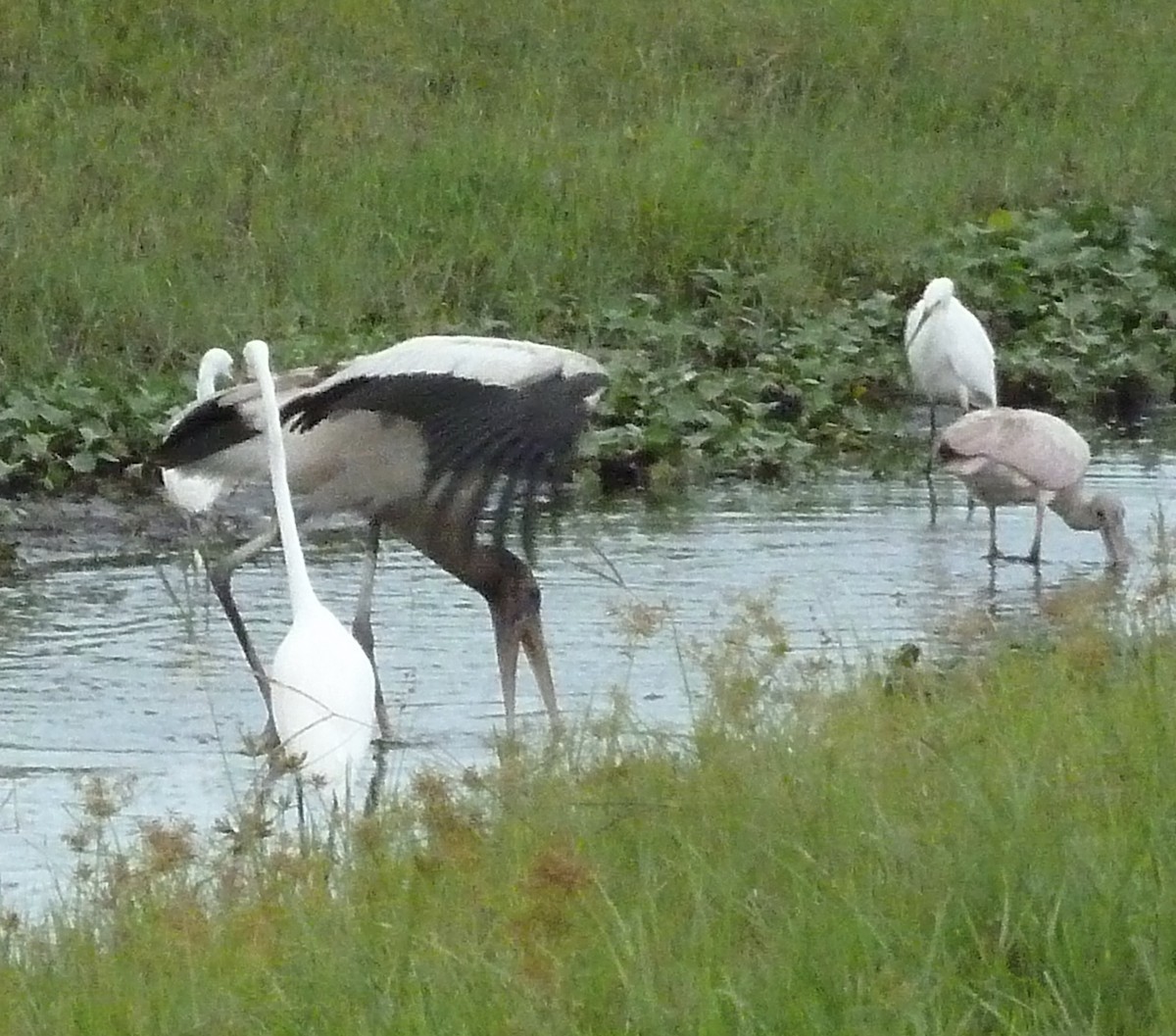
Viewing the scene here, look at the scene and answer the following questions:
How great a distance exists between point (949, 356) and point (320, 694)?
5.49 metres

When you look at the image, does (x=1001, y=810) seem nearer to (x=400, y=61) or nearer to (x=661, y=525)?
(x=661, y=525)

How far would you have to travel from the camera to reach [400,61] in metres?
13.5

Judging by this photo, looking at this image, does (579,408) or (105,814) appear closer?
(105,814)

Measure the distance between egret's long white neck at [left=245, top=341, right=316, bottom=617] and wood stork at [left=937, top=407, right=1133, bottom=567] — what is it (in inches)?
128

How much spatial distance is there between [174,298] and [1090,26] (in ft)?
25.8

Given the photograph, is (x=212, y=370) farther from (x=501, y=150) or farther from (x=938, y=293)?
(x=501, y=150)

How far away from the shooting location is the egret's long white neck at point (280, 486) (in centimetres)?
499

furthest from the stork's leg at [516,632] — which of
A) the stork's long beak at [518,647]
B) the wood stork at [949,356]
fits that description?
the wood stork at [949,356]

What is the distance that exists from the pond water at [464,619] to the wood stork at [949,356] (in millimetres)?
728

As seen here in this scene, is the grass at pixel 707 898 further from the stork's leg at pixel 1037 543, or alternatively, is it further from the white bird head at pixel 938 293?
the white bird head at pixel 938 293

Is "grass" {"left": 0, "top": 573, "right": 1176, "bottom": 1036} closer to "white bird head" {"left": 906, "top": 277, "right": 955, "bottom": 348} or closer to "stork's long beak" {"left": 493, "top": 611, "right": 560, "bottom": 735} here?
"stork's long beak" {"left": 493, "top": 611, "right": 560, "bottom": 735}

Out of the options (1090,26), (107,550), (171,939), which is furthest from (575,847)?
(1090,26)

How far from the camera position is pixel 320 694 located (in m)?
4.66

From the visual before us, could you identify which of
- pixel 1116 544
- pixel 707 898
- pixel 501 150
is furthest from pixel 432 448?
pixel 501 150
